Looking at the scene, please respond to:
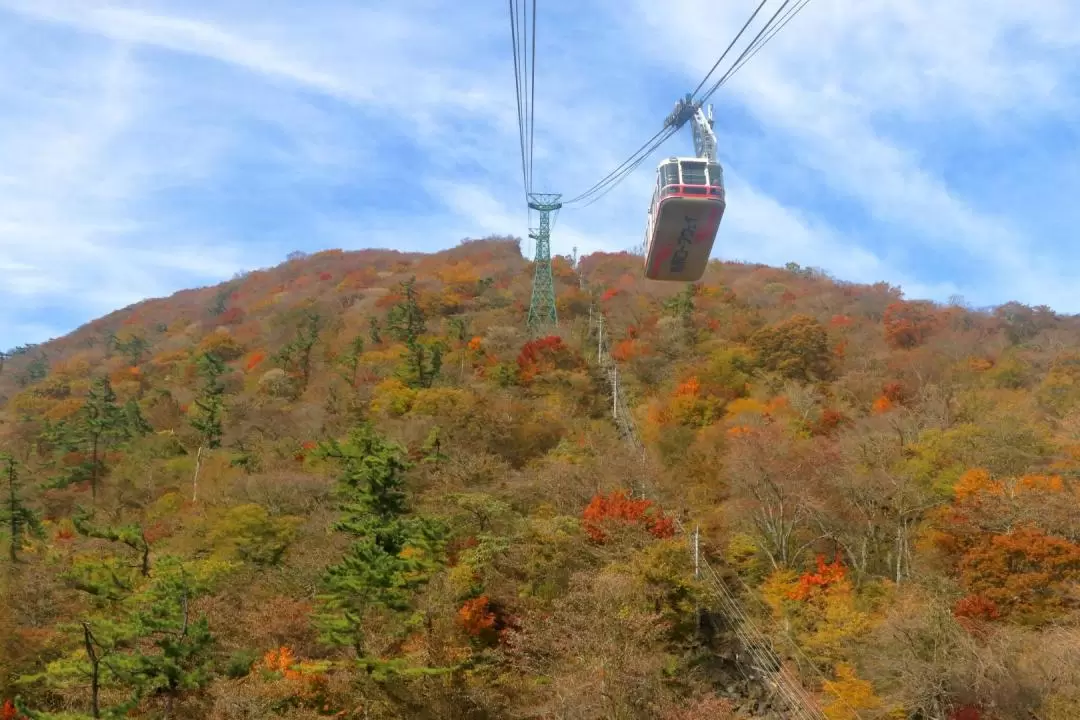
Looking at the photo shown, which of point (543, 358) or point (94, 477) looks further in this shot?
point (543, 358)

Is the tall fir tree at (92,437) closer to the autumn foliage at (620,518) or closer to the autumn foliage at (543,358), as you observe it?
the autumn foliage at (543,358)

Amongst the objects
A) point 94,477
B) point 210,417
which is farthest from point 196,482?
point 94,477

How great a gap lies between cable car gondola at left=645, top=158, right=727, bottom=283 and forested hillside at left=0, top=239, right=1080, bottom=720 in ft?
24.4

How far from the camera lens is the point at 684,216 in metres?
14.9

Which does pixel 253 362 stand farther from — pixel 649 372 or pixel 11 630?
pixel 11 630

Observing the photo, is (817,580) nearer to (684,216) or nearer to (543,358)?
(684,216)

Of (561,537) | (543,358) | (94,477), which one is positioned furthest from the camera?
(543,358)

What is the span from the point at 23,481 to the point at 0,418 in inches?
893

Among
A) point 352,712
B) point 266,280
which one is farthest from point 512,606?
point 266,280

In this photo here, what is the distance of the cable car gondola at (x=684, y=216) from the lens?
14711 mm

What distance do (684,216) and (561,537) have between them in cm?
892

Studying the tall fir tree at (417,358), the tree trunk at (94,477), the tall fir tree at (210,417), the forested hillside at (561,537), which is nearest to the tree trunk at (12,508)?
the forested hillside at (561,537)

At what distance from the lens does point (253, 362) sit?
157 ft

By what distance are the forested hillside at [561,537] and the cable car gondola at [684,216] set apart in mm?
7438
